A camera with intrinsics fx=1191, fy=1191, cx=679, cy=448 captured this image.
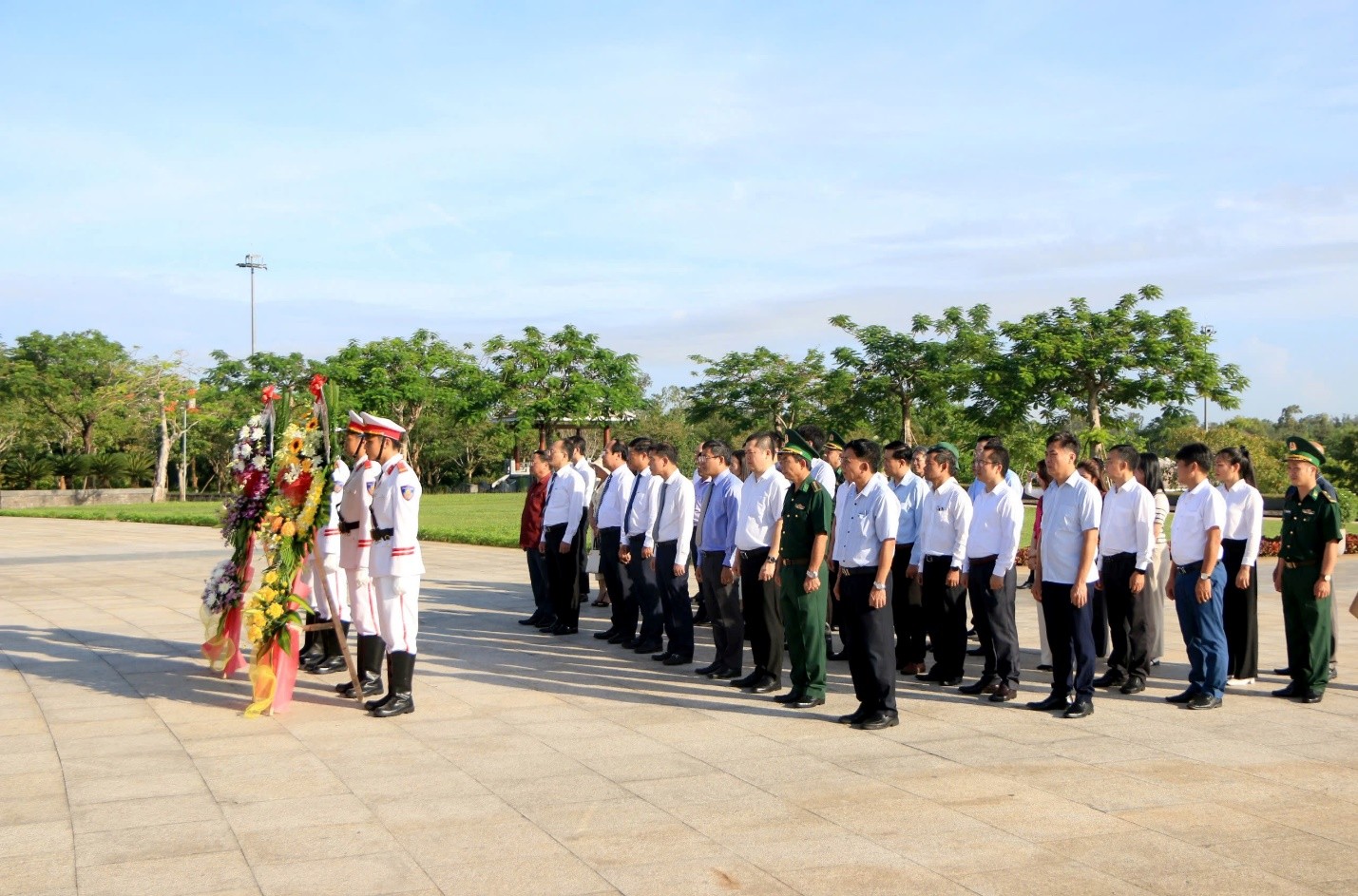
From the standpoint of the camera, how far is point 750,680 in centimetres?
782

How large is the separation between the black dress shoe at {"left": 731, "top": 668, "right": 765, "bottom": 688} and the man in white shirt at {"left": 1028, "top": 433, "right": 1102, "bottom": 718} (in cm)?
171

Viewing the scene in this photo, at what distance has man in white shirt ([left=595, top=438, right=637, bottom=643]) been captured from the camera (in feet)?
32.0

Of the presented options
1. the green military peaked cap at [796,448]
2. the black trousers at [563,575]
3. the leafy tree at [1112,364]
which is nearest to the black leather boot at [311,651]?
the black trousers at [563,575]

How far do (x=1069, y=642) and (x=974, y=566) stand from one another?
3.00 feet

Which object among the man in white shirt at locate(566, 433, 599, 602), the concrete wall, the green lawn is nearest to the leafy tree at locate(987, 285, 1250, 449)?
the green lawn

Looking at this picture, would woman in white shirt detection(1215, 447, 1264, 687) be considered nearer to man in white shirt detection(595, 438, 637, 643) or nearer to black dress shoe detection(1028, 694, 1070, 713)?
black dress shoe detection(1028, 694, 1070, 713)

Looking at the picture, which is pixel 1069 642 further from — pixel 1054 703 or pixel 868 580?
pixel 868 580

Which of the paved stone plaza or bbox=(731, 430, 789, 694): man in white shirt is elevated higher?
bbox=(731, 430, 789, 694): man in white shirt

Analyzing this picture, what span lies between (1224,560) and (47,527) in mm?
26739

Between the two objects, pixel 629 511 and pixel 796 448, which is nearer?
pixel 796 448

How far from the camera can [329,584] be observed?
26.6 ft

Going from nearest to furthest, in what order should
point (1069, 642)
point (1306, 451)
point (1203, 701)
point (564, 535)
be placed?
point (1069, 642), point (1203, 701), point (1306, 451), point (564, 535)

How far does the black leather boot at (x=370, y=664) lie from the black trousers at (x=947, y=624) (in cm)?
365

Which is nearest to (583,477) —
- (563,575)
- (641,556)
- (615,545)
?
(615,545)
